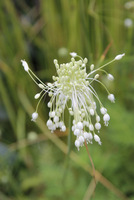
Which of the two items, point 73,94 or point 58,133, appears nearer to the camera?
point 73,94

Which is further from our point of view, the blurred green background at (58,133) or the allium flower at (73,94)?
the blurred green background at (58,133)

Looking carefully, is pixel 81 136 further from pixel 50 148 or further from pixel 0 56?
pixel 0 56

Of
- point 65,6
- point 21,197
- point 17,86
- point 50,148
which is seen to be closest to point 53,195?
point 21,197

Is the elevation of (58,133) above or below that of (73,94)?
above

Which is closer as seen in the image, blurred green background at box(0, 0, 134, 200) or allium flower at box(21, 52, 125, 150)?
allium flower at box(21, 52, 125, 150)

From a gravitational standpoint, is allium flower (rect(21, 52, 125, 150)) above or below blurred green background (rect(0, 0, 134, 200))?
below

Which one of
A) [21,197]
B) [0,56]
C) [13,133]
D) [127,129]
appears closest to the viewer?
[127,129]

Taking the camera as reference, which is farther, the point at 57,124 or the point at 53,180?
the point at 53,180

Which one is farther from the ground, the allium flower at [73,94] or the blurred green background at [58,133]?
the blurred green background at [58,133]
